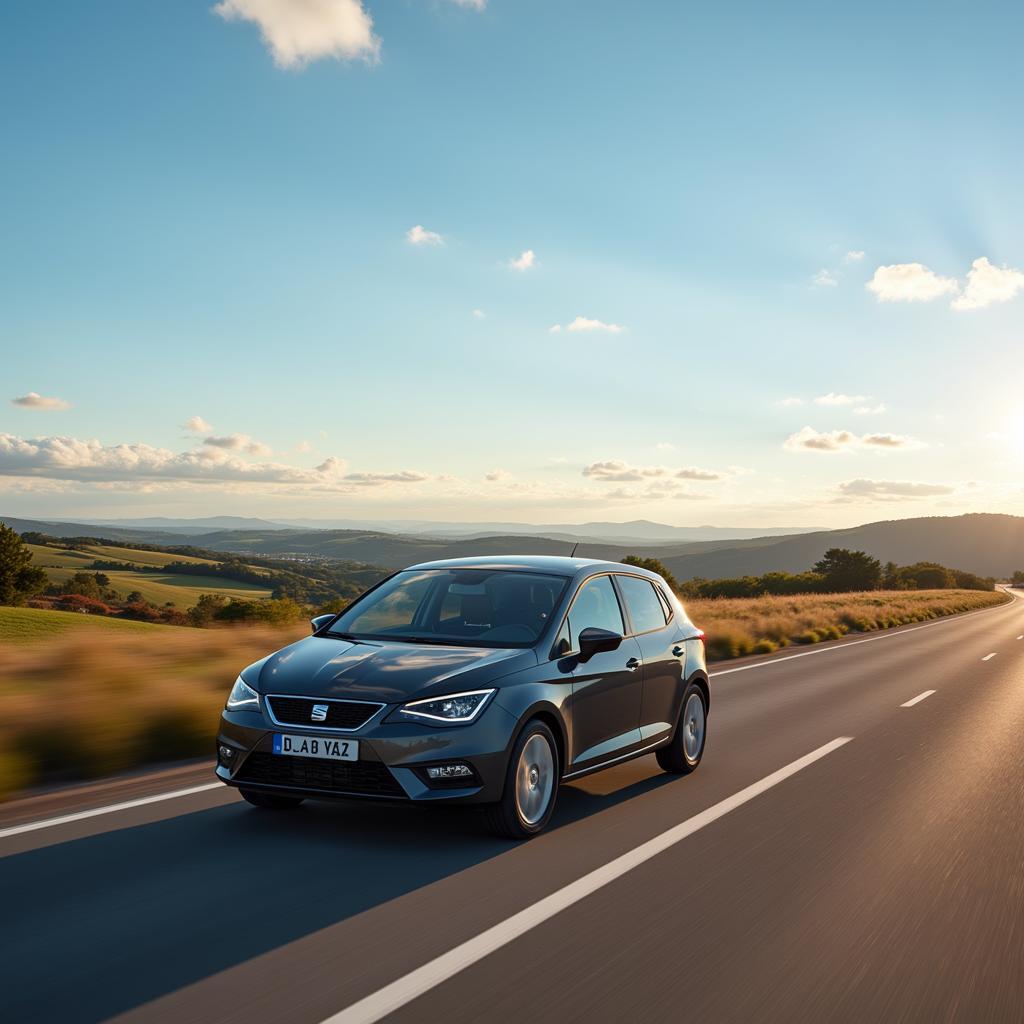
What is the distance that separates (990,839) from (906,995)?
3.02m

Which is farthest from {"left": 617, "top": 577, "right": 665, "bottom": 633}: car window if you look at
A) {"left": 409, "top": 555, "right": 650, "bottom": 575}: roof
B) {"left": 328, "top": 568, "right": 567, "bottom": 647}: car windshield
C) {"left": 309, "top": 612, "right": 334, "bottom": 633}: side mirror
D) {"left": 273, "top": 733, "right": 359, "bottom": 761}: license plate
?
{"left": 273, "top": 733, "right": 359, "bottom": 761}: license plate

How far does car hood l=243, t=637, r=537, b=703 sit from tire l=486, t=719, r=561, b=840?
1.37 feet

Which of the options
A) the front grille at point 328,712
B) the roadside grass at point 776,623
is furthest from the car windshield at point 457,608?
the roadside grass at point 776,623

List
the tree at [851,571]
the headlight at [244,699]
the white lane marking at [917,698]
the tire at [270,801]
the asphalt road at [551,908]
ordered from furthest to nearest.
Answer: the tree at [851,571] → the white lane marking at [917,698] → the tire at [270,801] → the headlight at [244,699] → the asphalt road at [551,908]

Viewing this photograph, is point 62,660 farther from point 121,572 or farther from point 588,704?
point 121,572

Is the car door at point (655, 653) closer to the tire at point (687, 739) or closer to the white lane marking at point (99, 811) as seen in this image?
the tire at point (687, 739)

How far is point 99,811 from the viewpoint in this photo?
6.89m

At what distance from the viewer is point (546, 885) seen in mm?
5348

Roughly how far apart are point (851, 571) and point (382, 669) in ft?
375

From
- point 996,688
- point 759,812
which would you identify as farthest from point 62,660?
point 996,688

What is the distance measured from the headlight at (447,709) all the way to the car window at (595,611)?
1.10 metres

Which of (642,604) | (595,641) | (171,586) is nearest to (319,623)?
(595,641)

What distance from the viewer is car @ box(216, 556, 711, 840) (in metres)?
5.91

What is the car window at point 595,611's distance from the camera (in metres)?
7.19
